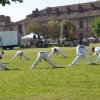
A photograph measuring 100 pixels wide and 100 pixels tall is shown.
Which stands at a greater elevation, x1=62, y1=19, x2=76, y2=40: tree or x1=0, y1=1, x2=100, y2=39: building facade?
x1=0, y1=1, x2=100, y2=39: building facade

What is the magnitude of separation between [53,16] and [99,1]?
18.9m

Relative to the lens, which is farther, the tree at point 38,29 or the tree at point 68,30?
the tree at point 38,29

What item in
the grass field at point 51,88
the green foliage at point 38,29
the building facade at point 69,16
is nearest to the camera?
the grass field at point 51,88

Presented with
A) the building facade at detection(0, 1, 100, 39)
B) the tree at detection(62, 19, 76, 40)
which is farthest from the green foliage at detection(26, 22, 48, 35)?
the building facade at detection(0, 1, 100, 39)

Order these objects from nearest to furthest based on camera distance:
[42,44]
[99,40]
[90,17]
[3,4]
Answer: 1. [3,4]
2. [42,44]
3. [99,40]
4. [90,17]

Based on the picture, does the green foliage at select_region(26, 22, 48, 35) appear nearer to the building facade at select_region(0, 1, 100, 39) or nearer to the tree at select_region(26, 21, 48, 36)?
the tree at select_region(26, 21, 48, 36)

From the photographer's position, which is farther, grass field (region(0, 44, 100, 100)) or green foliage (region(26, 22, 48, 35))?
green foliage (region(26, 22, 48, 35))

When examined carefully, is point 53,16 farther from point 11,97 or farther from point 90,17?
point 11,97

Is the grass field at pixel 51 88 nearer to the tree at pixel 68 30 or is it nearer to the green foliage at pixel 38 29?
the tree at pixel 68 30

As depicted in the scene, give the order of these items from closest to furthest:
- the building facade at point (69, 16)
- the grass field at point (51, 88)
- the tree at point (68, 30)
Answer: the grass field at point (51, 88) → the tree at point (68, 30) → the building facade at point (69, 16)

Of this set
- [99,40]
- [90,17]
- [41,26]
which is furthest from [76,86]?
[90,17]

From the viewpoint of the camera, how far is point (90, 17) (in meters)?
161

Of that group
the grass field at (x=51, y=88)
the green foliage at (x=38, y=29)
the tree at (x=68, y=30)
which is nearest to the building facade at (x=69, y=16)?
the tree at (x=68, y=30)

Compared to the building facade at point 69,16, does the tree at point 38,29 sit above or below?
below
